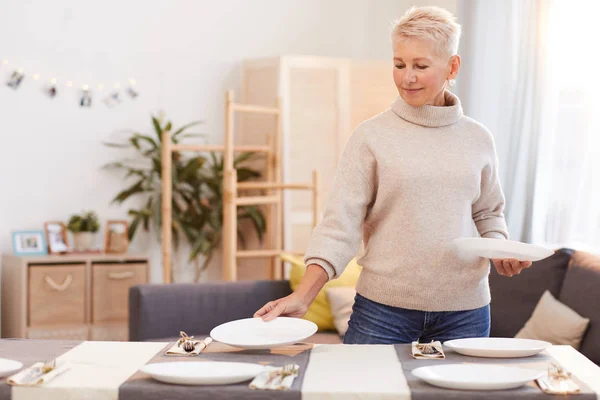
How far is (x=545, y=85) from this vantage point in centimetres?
362

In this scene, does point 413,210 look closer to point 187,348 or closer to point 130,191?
point 187,348

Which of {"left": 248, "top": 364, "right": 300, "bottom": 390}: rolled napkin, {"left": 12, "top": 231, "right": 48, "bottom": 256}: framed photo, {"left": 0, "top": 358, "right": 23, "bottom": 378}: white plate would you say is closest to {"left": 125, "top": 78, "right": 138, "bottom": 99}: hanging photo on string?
{"left": 12, "top": 231, "right": 48, "bottom": 256}: framed photo

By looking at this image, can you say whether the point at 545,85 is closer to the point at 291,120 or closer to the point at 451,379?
the point at 291,120

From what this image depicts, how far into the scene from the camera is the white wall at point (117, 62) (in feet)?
15.9

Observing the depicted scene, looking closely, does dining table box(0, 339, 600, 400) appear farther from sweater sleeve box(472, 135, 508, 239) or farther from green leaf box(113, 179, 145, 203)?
green leaf box(113, 179, 145, 203)

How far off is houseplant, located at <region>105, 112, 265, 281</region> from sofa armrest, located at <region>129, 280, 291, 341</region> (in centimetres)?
120

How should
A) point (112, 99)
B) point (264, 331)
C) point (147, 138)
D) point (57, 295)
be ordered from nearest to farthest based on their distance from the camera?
point (264, 331), point (57, 295), point (147, 138), point (112, 99)

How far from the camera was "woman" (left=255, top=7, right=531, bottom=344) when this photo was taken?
181 cm

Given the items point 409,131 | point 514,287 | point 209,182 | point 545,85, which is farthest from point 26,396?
point 209,182

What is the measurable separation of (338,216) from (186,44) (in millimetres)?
3605

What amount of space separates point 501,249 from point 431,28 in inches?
19.5

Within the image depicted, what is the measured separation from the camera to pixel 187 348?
1616 mm

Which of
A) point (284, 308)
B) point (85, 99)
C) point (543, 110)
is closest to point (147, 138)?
point (85, 99)

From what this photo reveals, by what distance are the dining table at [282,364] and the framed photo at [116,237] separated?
3065 mm
